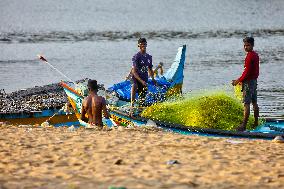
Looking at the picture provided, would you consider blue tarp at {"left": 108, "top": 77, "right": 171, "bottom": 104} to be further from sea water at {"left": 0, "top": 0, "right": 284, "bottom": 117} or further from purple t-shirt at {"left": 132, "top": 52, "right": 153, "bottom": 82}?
sea water at {"left": 0, "top": 0, "right": 284, "bottom": 117}

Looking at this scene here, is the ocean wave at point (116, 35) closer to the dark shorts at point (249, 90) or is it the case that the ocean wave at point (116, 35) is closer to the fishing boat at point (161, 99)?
the fishing boat at point (161, 99)

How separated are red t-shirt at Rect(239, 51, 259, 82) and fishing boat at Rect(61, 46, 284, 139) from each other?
128 centimetres

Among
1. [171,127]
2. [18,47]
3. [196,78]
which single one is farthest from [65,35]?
[171,127]

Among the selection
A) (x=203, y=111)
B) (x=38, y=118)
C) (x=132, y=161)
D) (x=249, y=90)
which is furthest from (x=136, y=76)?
(x=132, y=161)

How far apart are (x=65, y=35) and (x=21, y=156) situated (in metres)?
51.5

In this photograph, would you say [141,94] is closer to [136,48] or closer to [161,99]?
[161,99]

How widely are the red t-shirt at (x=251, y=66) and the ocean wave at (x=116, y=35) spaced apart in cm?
4175

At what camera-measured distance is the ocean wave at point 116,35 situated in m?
55.2

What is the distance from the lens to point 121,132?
12281 mm

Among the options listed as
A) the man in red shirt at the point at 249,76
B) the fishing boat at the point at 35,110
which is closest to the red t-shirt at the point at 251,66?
the man in red shirt at the point at 249,76

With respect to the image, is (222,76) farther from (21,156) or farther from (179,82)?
(21,156)

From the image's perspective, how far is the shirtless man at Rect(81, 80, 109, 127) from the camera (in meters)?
12.5

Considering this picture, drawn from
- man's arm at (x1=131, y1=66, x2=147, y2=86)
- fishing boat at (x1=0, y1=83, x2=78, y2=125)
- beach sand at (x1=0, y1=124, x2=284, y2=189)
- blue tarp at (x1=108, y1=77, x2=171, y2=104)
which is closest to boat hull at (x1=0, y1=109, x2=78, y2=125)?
fishing boat at (x1=0, y1=83, x2=78, y2=125)

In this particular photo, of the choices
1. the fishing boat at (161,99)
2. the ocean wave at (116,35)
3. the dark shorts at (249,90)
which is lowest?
the fishing boat at (161,99)
